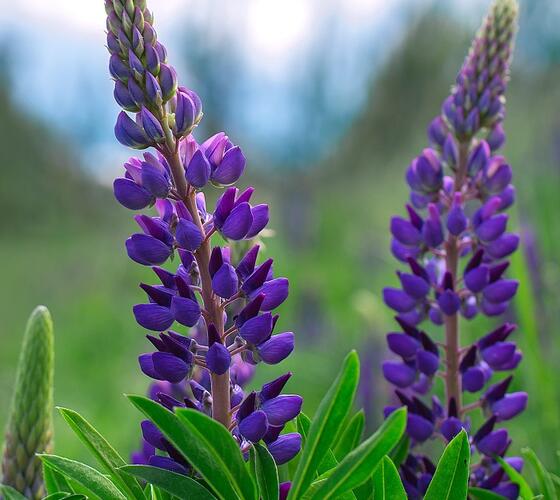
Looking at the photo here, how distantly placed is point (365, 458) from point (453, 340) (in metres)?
0.40

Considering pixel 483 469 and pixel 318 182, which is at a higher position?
pixel 318 182

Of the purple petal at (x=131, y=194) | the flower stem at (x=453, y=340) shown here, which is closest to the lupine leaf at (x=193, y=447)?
the purple petal at (x=131, y=194)

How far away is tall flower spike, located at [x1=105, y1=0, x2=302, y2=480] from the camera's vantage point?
2.47 feet

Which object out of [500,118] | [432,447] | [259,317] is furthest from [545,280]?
[259,317]

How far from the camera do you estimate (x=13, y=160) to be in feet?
50.0

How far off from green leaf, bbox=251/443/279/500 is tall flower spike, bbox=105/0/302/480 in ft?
0.10

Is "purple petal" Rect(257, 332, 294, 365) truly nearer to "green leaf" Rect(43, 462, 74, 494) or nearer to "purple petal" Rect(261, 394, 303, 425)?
"purple petal" Rect(261, 394, 303, 425)

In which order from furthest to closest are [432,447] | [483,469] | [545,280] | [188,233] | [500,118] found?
[545,280]
[432,447]
[500,118]
[483,469]
[188,233]

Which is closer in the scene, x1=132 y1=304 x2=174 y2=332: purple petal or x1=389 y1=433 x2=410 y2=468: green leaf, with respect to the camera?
x1=132 y1=304 x2=174 y2=332: purple petal

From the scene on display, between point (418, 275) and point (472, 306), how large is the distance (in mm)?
93

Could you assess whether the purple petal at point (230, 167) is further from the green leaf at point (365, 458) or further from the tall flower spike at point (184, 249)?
the green leaf at point (365, 458)

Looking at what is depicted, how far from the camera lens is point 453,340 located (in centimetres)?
99

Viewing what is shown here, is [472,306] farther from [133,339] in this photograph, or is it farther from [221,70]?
[221,70]

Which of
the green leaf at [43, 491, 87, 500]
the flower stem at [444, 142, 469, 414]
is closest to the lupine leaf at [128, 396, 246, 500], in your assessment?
the green leaf at [43, 491, 87, 500]
